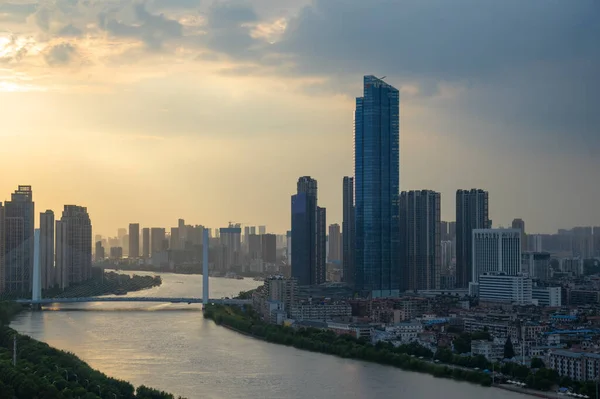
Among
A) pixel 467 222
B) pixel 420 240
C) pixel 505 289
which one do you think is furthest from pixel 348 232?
pixel 505 289

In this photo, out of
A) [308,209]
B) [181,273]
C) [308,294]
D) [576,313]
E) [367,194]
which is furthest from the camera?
[181,273]

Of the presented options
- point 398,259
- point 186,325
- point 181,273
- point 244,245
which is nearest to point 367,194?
point 398,259

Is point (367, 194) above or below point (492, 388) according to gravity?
above

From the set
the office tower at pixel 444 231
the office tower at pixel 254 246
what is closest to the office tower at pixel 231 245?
the office tower at pixel 254 246

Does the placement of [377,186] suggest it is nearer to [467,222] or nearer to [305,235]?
[305,235]

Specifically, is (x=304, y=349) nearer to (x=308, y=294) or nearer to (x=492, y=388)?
(x=492, y=388)
